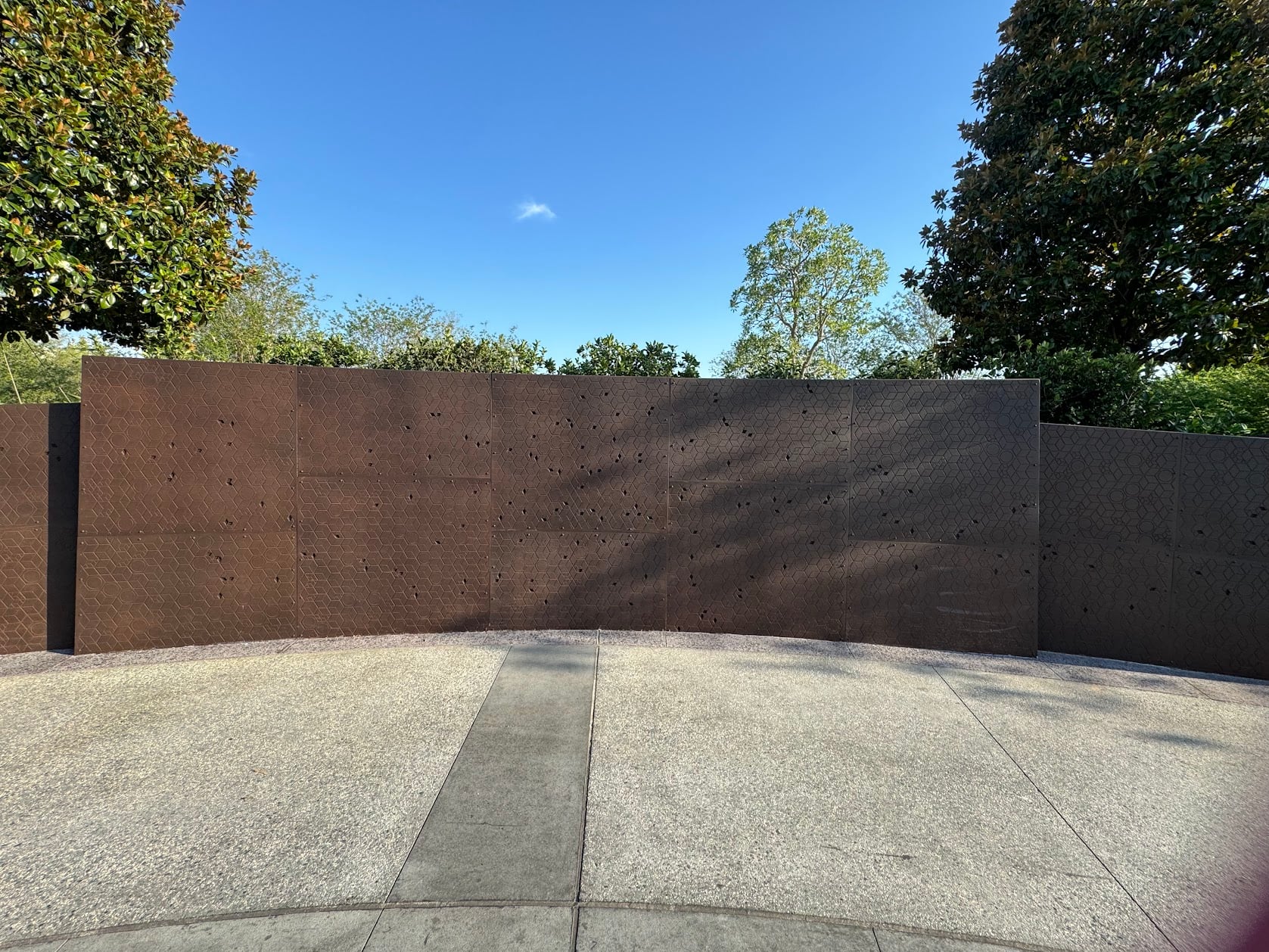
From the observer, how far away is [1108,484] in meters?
4.52

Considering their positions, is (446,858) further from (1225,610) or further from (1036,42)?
(1036,42)

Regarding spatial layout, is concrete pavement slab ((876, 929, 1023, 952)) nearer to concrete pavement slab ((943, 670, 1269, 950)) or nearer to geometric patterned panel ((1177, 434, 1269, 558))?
concrete pavement slab ((943, 670, 1269, 950))

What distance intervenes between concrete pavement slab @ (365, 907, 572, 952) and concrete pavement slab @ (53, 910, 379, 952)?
0.09 meters

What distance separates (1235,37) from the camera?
6.26 m

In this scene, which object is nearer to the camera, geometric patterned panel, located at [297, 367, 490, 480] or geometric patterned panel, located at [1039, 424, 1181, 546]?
geometric patterned panel, located at [1039, 424, 1181, 546]

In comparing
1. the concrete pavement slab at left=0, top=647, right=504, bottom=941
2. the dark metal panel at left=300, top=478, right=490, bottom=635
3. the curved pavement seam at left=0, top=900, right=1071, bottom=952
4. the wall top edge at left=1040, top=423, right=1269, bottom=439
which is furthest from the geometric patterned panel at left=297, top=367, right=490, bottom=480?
the wall top edge at left=1040, top=423, right=1269, bottom=439

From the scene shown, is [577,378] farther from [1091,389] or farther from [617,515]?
[1091,389]

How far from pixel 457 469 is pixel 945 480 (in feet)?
15.0

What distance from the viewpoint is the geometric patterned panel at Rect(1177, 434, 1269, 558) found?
4.26 m

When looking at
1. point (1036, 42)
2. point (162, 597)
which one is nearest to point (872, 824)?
point (162, 597)

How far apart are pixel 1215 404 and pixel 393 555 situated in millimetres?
8367

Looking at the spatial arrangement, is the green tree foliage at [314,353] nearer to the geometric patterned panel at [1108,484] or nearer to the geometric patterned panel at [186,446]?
the geometric patterned panel at [186,446]

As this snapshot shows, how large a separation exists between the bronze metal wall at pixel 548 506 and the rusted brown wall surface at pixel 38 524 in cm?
25

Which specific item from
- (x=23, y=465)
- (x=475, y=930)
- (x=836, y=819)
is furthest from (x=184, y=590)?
(x=836, y=819)
